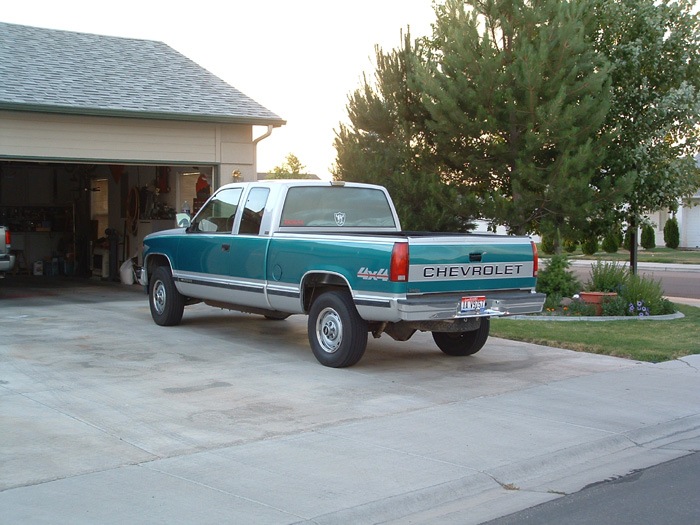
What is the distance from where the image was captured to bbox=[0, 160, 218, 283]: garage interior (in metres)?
20.0

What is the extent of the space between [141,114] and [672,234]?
32.6 metres

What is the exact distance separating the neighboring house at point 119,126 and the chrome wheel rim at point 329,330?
7790 millimetres

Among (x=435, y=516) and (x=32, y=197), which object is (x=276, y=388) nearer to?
(x=435, y=516)

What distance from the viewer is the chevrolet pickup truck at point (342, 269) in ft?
28.2

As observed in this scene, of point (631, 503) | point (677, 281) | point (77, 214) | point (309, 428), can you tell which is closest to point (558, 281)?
point (309, 428)

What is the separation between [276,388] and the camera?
27.7 feet

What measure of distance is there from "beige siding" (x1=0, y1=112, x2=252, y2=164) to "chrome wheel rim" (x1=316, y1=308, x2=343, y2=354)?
8017 millimetres

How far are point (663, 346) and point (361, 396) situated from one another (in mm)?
5075

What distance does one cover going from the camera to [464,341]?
10.4 m

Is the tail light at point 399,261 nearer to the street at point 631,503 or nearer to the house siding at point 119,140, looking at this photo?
the street at point 631,503

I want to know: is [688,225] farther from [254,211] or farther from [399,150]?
[254,211]

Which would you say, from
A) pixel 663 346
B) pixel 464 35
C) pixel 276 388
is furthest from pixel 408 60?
pixel 276 388

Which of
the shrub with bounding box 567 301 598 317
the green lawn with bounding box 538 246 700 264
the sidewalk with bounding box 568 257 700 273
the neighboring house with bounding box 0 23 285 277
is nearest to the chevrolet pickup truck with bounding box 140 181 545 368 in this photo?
the shrub with bounding box 567 301 598 317

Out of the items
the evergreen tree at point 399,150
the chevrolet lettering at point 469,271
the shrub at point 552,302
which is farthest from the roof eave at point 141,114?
the chevrolet lettering at point 469,271
